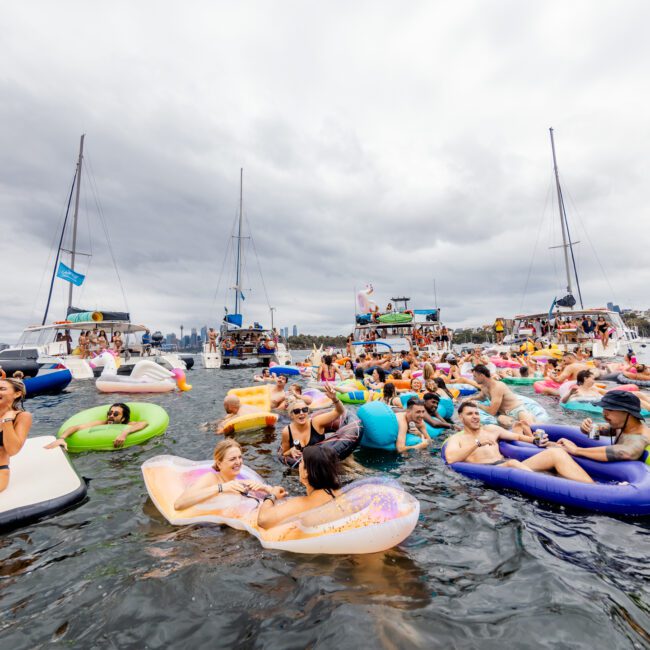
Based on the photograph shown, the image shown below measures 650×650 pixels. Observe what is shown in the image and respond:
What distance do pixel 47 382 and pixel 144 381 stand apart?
3.10m

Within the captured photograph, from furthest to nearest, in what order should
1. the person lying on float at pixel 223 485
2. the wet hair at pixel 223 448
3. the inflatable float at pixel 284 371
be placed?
the inflatable float at pixel 284 371
the wet hair at pixel 223 448
the person lying on float at pixel 223 485

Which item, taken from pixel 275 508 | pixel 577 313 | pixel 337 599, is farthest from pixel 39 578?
pixel 577 313

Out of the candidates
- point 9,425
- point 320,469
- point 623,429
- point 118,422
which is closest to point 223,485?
point 320,469

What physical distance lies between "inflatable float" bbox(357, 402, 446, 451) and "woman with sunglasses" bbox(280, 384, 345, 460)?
83 cm

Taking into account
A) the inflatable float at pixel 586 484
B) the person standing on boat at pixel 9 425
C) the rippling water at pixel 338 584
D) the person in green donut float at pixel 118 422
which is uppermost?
the person standing on boat at pixel 9 425

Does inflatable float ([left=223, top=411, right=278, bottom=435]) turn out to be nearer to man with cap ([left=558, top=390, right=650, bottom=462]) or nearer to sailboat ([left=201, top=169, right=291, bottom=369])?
man with cap ([left=558, top=390, right=650, bottom=462])

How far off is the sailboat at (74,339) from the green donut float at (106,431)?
12.1 metres

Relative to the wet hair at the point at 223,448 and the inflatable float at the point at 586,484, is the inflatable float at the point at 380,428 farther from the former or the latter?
the wet hair at the point at 223,448

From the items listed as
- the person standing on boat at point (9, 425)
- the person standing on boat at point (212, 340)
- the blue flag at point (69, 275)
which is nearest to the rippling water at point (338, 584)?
the person standing on boat at point (9, 425)

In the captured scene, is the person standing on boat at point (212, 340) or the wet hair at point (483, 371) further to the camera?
the person standing on boat at point (212, 340)

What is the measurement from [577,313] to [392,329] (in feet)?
41.8

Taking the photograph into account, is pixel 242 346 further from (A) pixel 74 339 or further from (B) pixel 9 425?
(B) pixel 9 425

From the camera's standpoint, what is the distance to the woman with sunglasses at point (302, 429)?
5629 mm

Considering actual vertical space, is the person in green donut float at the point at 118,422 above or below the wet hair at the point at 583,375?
below
